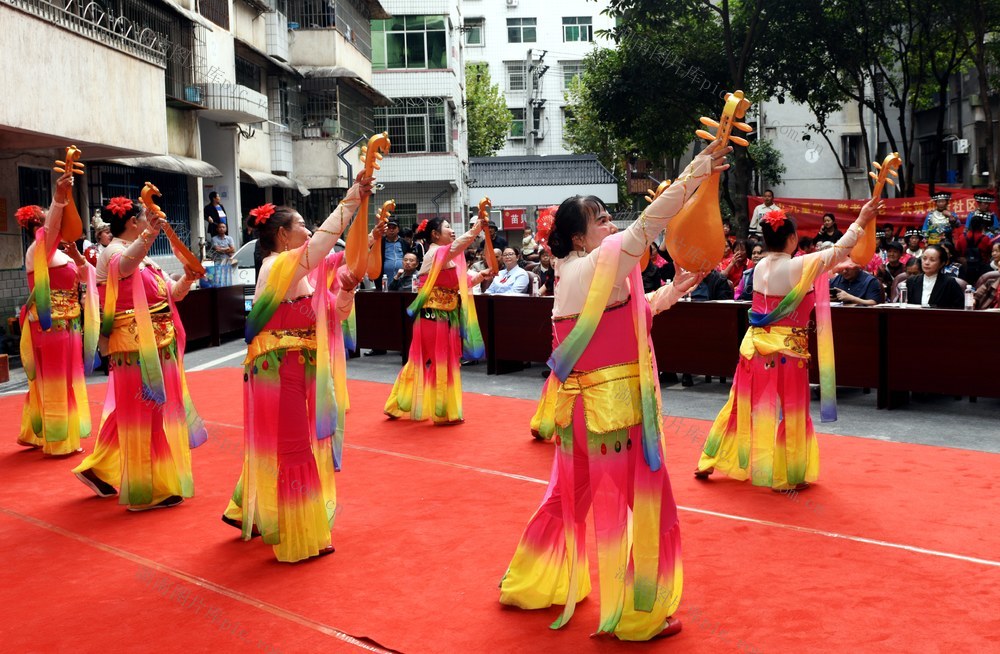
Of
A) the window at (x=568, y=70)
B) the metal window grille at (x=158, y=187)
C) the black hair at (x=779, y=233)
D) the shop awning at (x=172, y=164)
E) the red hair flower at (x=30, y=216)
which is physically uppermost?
the window at (x=568, y=70)

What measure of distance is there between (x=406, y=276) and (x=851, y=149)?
23.3 m

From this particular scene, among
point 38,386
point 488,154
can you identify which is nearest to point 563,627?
point 38,386

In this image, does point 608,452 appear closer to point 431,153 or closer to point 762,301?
point 762,301

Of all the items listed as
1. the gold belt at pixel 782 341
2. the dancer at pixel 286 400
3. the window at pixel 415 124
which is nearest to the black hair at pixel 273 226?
the dancer at pixel 286 400

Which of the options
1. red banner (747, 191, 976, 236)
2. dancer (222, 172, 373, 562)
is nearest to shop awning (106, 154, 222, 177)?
red banner (747, 191, 976, 236)

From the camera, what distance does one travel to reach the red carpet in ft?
14.6

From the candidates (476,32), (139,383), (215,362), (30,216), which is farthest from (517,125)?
(139,383)

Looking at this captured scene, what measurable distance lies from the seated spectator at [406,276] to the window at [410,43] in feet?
71.3

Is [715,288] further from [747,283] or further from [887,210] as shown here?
[887,210]

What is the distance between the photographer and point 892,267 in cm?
1276

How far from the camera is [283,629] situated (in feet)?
15.1

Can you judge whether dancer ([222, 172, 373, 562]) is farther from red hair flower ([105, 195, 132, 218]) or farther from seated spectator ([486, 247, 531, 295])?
seated spectator ([486, 247, 531, 295])

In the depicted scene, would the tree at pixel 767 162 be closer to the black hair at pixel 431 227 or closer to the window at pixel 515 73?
the window at pixel 515 73

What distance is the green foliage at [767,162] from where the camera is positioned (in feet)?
109
